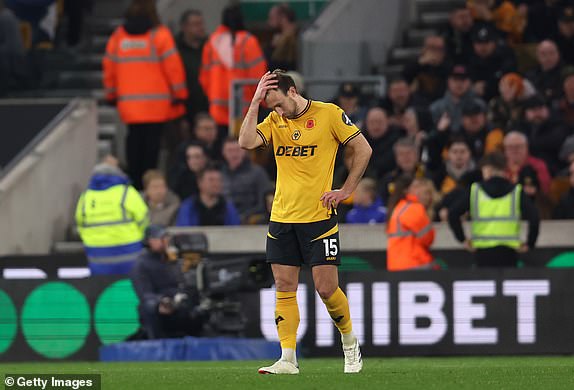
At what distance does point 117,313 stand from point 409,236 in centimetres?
313

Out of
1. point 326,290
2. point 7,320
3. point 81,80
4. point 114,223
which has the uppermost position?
point 81,80

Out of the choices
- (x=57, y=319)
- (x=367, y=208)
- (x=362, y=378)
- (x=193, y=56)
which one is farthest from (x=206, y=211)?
(x=362, y=378)

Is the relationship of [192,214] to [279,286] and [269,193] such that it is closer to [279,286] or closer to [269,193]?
[269,193]

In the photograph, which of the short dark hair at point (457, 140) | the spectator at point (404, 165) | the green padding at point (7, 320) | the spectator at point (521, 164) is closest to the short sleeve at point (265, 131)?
the spectator at point (404, 165)

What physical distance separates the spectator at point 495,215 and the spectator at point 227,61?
4.58 metres

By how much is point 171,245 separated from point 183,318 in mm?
758

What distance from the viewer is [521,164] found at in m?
19.0

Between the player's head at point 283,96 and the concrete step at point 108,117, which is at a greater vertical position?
the player's head at point 283,96

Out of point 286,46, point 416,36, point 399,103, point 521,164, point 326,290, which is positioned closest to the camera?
point 326,290

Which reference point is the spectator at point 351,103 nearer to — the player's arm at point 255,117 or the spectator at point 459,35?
the spectator at point 459,35

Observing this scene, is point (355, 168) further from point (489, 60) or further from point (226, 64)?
point (489, 60)

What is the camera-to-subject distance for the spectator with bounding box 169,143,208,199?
2036cm

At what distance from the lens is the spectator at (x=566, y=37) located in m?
22.5

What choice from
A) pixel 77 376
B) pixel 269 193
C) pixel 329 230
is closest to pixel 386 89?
pixel 269 193
